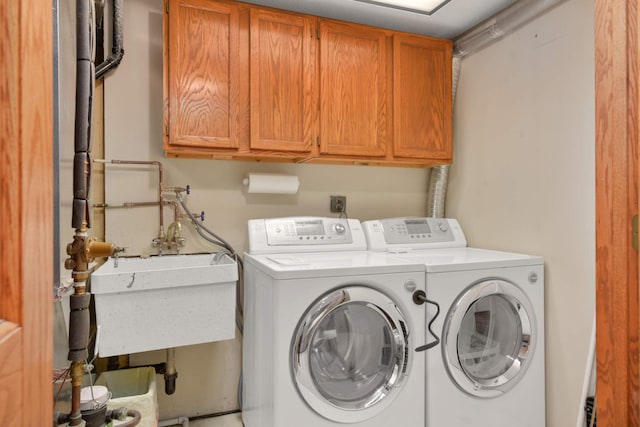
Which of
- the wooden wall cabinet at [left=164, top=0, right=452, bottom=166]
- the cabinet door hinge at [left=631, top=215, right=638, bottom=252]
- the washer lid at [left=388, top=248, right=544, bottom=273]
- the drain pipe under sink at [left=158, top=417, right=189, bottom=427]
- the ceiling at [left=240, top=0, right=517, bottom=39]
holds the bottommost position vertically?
the drain pipe under sink at [left=158, top=417, right=189, bottom=427]

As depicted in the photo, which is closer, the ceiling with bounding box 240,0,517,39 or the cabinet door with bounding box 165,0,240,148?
the cabinet door with bounding box 165,0,240,148

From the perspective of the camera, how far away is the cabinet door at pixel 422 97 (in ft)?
7.55

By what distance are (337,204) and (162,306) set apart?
131 cm

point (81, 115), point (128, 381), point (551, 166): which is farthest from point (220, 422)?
point (551, 166)

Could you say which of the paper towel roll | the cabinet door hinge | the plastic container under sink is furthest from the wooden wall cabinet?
the cabinet door hinge

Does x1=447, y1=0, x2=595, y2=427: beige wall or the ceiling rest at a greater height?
the ceiling

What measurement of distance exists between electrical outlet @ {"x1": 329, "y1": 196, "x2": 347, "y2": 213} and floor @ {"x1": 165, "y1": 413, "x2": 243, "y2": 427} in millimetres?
1457

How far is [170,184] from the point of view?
2.18 metres

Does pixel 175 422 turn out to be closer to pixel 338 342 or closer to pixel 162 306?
pixel 162 306

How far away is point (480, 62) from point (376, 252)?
1452mm

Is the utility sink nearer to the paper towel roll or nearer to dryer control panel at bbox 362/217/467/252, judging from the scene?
the paper towel roll

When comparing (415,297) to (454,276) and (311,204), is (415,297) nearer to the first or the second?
(454,276)

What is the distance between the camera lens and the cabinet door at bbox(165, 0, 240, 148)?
187 centimetres

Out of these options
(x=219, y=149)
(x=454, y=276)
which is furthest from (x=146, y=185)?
(x=454, y=276)
